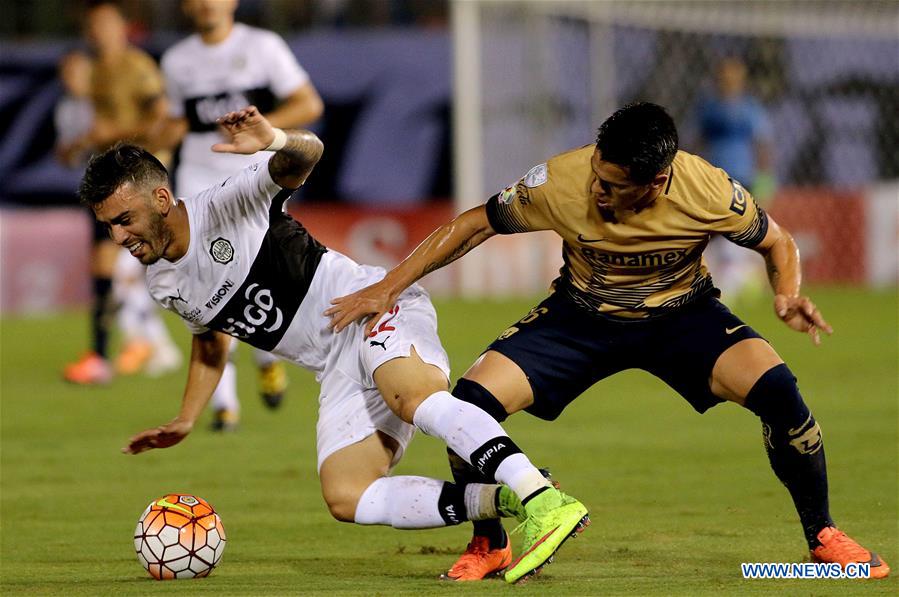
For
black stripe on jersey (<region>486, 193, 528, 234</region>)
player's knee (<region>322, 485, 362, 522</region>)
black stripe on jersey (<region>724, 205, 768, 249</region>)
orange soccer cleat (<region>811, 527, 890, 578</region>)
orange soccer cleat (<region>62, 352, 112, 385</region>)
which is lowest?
orange soccer cleat (<region>62, 352, 112, 385</region>)

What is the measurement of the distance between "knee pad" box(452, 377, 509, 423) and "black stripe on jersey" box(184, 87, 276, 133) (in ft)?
14.9

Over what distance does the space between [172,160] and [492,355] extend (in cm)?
534

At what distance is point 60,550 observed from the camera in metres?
6.07

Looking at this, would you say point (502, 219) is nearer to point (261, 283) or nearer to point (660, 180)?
point (660, 180)

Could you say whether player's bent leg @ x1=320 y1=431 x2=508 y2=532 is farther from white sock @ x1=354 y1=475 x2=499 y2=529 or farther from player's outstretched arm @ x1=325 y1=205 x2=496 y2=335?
player's outstretched arm @ x1=325 y1=205 x2=496 y2=335

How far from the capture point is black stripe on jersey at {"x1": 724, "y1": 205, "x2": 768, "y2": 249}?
5625 mm

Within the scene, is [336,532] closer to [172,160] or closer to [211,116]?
[211,116]

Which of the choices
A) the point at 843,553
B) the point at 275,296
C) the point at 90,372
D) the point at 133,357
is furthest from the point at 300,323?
the point at 133,357

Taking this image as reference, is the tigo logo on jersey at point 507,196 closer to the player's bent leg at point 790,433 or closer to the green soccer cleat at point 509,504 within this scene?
the player's bent leg at point 790,433

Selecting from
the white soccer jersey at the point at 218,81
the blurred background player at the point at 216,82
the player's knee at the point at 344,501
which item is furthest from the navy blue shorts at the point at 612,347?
the white soccer jersey at the point at 218,81

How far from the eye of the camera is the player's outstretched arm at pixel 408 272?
560 cm

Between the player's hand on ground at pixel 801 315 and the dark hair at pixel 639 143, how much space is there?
0.62 metres

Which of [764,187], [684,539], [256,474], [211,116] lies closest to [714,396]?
[684,539]

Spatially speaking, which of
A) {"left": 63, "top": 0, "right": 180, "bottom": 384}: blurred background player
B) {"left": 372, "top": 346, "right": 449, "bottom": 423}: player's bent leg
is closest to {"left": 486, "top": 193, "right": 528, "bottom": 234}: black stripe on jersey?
{"left": 372, "top": 346, "right": 449, "bottom": 423}: player's bent leg
